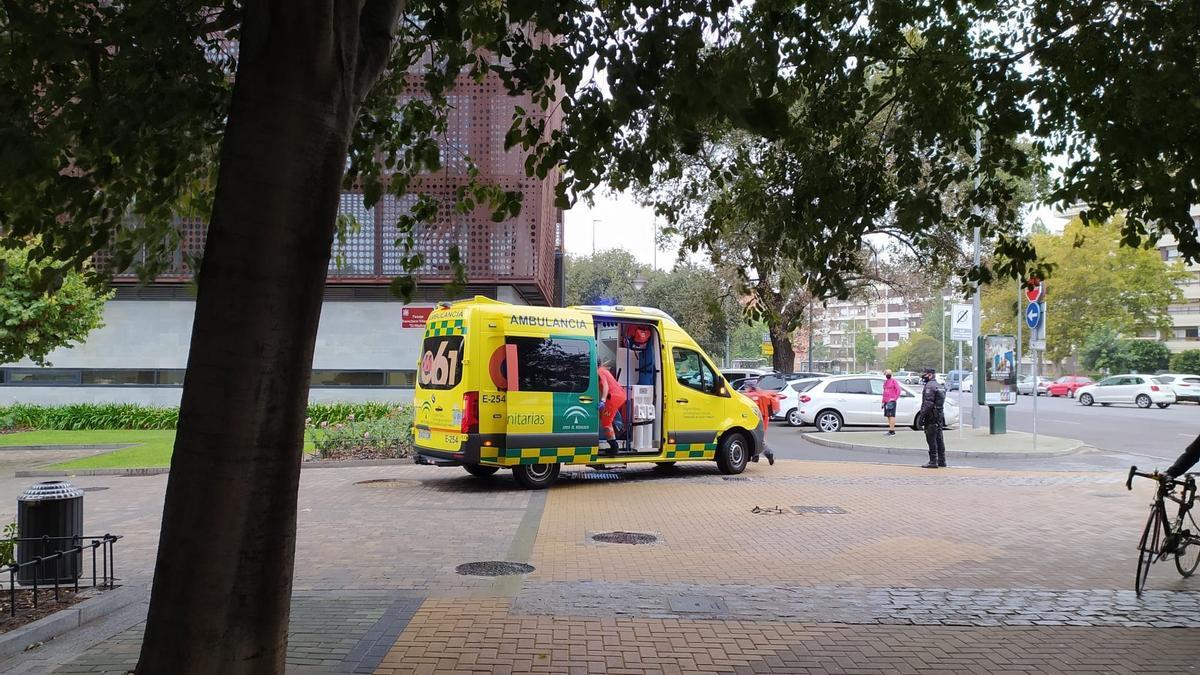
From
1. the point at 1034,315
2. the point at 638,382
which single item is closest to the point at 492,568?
the point at 638,382

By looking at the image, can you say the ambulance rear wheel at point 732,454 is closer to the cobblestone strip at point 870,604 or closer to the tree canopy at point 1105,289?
the cobblestone strip at point 870,604

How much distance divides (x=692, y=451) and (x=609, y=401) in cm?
186

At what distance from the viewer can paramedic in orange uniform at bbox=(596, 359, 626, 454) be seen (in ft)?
44.1

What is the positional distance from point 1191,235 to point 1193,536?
8.74 ft

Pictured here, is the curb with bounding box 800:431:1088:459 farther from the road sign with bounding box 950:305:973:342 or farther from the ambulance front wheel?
the ambulance front wheel

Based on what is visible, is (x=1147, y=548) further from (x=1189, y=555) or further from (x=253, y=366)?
(x=253, y=366)

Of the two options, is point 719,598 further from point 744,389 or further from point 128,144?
point 744,389

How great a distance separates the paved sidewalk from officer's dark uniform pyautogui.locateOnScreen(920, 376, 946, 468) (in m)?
2.85

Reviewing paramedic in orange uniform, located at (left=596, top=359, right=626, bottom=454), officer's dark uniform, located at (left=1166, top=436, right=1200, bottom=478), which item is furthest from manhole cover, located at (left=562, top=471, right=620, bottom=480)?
officer's dark uniform, located at (left=1166, top=436, right=1200, bottom=478)

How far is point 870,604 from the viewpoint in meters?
6.47

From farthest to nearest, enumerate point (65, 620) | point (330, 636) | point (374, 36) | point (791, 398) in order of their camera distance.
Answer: point (791, 398), point (65, 620), point (330, 636), point (374, 36)

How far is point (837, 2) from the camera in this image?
21.8ft

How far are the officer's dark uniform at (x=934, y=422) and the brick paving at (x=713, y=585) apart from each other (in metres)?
3.08

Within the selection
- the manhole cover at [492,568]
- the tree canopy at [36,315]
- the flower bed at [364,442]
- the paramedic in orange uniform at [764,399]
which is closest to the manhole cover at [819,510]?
the manhole cover at [492,568]
